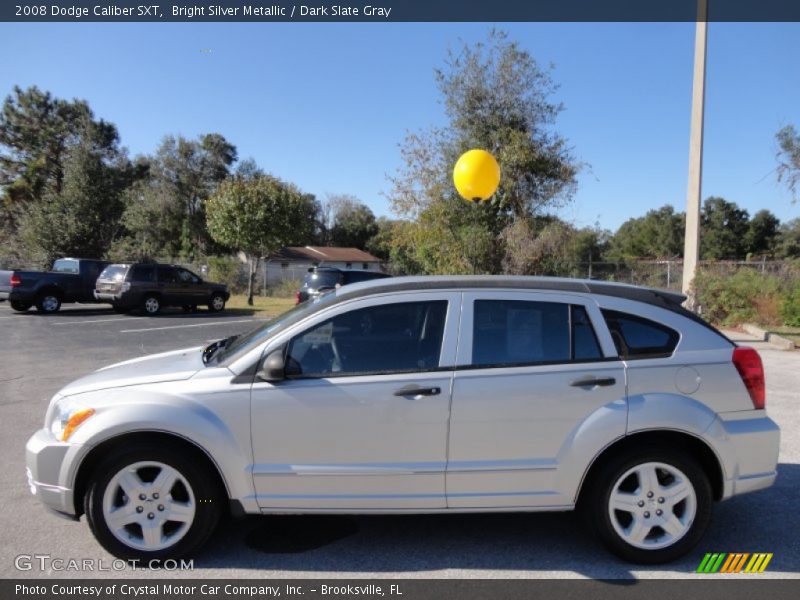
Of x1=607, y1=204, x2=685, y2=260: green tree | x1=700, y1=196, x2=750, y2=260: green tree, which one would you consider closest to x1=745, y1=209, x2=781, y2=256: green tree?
x1=700, y1=196, x2=750, y2=260: green tree

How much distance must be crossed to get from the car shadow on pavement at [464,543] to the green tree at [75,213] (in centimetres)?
3513

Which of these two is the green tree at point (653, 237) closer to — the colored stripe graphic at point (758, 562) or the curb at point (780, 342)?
the curb at point (780, 342)

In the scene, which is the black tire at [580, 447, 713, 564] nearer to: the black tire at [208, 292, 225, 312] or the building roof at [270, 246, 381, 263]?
the black tire at [208, 292, 225, 312]

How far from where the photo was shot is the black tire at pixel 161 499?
3268mm

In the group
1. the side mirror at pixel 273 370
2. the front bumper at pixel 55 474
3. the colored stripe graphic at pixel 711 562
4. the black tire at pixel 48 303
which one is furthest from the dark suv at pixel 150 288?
the colored stripe graphic at pixel 711 562

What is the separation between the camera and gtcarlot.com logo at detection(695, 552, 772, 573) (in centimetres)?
335

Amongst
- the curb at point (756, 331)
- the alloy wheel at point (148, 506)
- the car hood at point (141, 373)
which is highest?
the car hood at point (141, 373)

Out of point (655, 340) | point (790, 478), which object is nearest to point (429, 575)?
point (655, 340)

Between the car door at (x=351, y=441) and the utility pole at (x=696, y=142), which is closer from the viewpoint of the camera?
the car door at (x=351, y=441)

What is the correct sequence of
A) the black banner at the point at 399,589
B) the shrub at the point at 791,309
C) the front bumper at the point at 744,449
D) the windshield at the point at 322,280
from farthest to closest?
the shrub at the point at 791,309, the windshield at the point at 322,280, the front bumper at the point at 744,449, the black banner at the point at 399,589

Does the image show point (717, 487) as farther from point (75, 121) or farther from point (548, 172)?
point (75, 121)

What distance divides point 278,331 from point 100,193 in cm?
3623

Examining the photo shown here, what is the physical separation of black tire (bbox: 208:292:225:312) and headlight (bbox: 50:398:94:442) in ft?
59.1

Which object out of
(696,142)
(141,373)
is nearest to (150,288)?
(696,142)
